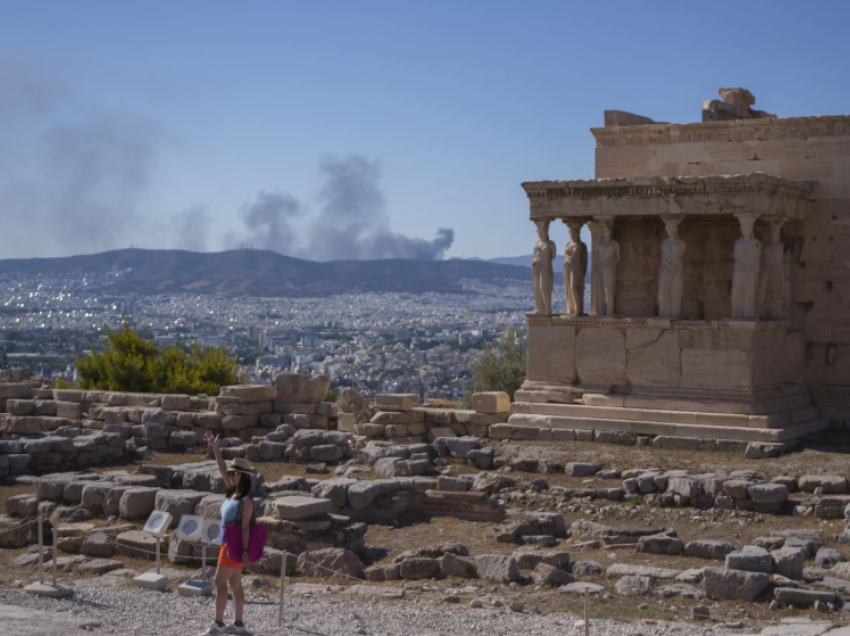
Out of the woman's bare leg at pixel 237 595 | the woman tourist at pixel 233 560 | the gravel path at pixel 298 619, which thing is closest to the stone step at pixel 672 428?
the gravel path at pixel 298 619

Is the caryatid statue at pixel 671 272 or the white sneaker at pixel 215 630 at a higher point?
the caryatid statue at pixel 671 272

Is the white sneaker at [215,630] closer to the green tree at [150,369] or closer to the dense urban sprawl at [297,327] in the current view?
the green tree at [150,369]

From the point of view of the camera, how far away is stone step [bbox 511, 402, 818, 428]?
Result: 16.8 meters

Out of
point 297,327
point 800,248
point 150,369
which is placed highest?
point 800,248

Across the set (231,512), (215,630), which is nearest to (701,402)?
(231,512)

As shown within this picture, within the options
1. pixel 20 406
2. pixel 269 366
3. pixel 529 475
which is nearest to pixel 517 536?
pixel 529 475

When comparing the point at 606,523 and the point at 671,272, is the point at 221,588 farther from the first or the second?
the point at 671,272

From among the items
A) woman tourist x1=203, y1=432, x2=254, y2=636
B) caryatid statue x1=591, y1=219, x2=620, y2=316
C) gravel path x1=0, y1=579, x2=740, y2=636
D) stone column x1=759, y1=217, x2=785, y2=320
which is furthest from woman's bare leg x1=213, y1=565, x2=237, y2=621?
stone column x1=759, y1=217, x2=785, y2=320

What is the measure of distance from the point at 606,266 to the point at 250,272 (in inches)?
3564

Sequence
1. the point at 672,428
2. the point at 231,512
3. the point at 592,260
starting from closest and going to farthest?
1. the point at 231,512
2. the point at 672,428
3. the point at 592,260

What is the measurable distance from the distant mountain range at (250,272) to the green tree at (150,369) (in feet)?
243

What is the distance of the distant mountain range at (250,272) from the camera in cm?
10175

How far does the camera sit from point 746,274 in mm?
17172

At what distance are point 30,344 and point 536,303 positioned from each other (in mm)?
41149
